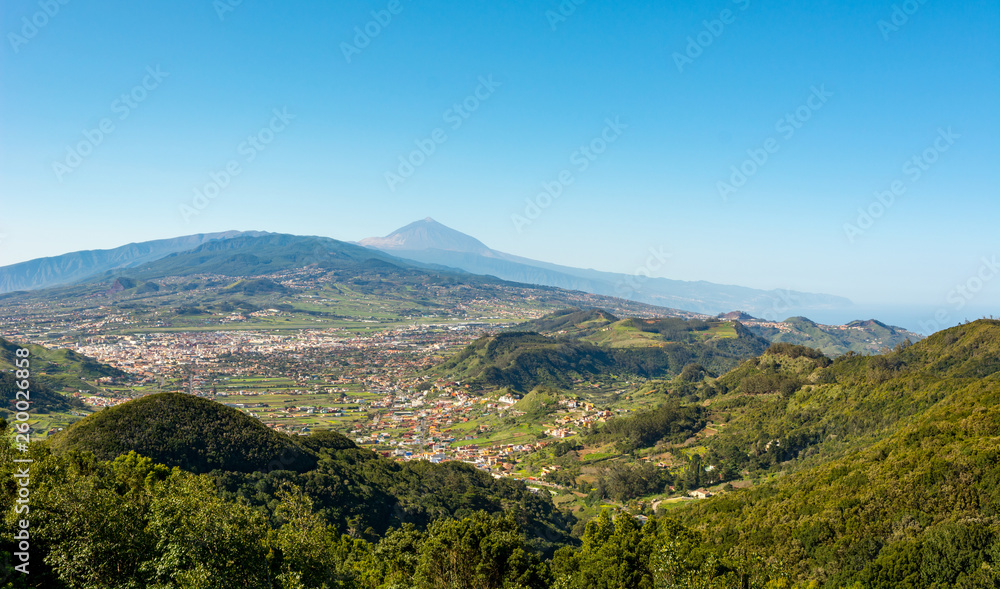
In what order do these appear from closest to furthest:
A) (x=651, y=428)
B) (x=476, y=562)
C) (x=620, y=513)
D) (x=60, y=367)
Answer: (x=476, y=562) < (x=620, y=513) < (x=651, y=428) < (x=60, y=367)

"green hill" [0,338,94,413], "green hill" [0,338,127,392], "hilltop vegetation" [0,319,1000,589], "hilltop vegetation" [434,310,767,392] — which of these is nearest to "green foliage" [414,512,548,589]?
"hilltop vegetation" [0,319,1000,589]

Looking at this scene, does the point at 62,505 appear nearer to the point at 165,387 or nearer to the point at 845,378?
the point at 845,378

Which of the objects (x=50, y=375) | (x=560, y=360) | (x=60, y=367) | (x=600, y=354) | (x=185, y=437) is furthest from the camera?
(x=600, y=354)

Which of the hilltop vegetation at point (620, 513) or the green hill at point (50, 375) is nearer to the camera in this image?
the hilltop vegetation at point (620, 513)

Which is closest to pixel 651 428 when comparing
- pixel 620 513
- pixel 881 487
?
pixel 881 487

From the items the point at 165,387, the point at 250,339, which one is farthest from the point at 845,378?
the point at 250,339

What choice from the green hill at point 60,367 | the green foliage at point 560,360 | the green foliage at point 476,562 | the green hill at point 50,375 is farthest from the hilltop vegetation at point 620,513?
the green hill at point 60,367

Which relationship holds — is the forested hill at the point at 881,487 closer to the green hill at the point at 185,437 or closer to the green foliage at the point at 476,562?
the green foliage at the point at 476,562

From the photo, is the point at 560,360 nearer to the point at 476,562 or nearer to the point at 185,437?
the point at 185,437

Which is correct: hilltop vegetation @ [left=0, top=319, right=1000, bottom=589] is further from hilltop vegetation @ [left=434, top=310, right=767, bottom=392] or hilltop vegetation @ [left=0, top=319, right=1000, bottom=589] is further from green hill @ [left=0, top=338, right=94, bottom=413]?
green hill @ [left=0, top=338, right=94, bottom=413]
